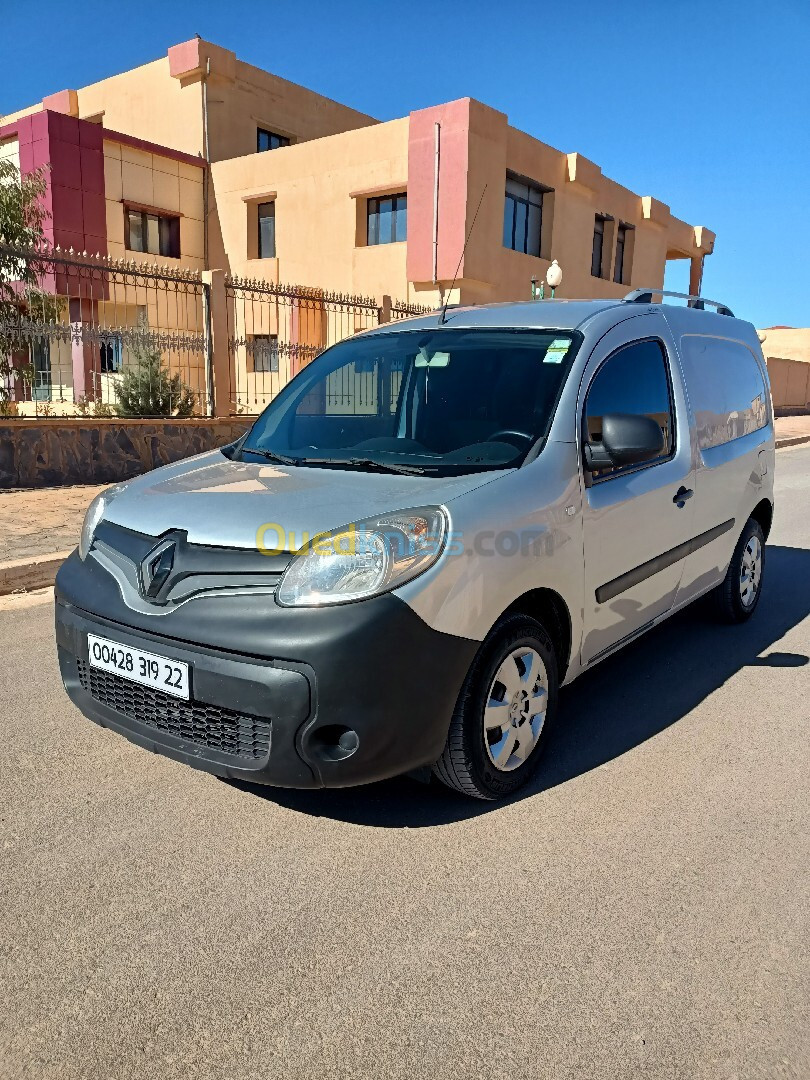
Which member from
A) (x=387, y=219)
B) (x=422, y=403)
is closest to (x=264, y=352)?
(x=422, y=403)

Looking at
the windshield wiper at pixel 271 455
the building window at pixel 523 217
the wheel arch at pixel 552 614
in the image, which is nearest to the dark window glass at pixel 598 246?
the building window at pixel 523 217

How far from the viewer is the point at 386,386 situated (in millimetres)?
3943

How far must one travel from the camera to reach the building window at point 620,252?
27.9 meters

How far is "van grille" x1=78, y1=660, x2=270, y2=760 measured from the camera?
2.45m

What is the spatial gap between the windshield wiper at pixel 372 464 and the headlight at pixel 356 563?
1.62 feet

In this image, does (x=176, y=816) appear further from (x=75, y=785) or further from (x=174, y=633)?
(x=174, y=633)

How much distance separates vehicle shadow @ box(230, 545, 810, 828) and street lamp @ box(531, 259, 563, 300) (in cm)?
1377

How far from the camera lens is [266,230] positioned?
973 inches

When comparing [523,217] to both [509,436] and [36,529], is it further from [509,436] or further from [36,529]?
[509,436]

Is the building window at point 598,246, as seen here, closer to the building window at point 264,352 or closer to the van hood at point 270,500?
the building window at point 264,352

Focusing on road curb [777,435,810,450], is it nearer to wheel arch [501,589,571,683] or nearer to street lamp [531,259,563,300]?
street lamp [531,259,563,300]

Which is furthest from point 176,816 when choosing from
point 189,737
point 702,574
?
point 702,574

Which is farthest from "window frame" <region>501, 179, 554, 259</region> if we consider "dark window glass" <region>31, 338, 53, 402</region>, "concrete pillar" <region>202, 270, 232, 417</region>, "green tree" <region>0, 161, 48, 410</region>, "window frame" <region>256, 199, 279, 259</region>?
"dark window glass" <region>31, 338, 53, 402</region>

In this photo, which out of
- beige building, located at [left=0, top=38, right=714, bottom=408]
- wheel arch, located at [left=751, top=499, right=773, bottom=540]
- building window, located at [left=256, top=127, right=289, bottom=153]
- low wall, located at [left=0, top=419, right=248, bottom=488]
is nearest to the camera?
wheel arch, located at [left=751, top=499, right=773, bottom=540]
